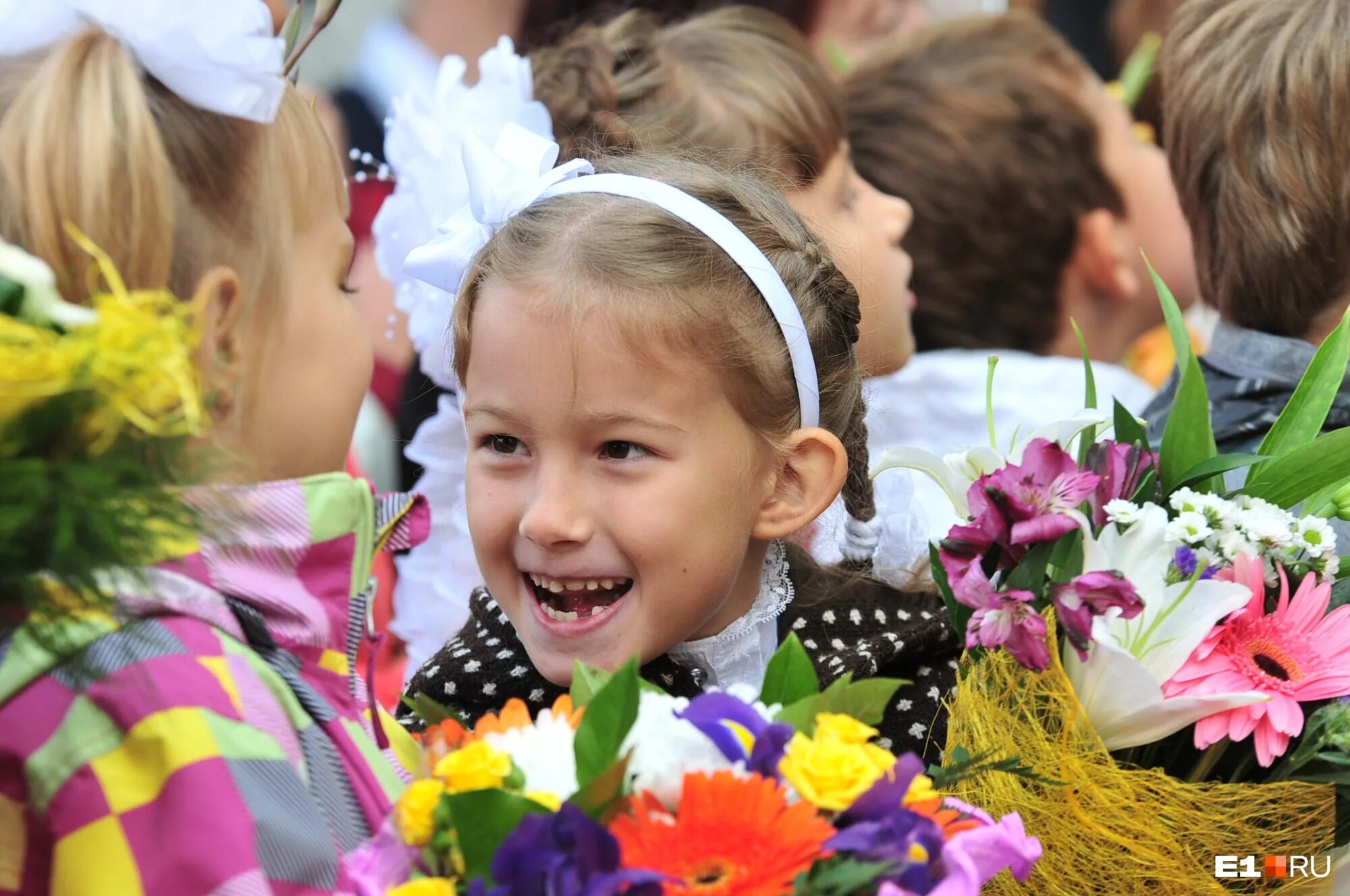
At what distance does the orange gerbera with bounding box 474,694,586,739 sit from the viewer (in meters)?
1.32

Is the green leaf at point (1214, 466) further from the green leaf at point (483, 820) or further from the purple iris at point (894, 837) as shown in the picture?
the green leaf at point (483, 820)

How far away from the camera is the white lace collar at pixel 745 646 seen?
1.89 m

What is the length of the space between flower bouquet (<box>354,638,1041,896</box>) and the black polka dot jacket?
0.58 metres

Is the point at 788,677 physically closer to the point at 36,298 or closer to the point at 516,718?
the point at 516,718

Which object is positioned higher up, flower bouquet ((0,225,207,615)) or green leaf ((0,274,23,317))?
green leaf ((0,274,23,317))

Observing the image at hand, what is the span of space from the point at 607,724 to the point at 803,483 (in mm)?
673

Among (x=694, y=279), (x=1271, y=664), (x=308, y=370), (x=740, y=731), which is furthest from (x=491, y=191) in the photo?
(x=1271, y=664)

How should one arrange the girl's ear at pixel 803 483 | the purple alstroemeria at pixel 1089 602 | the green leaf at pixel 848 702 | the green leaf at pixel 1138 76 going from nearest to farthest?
the green leaf at pixel 848 702
the purple alstroemeria at pixel 1089 602
the girl's ear at pixel 803 483
the green leaf at pixel 1138 76

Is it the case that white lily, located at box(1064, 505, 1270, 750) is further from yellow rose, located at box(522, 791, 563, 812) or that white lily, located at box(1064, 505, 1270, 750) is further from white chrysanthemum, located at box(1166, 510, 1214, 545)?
yellow rose, located at box(522, 791, 563, 812)

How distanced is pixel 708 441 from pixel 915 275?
6.48 ft

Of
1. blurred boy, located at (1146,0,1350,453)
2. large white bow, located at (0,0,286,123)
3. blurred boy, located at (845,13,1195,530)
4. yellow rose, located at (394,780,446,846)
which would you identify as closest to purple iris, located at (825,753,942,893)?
yellow rose, located at (394,780,446,846)

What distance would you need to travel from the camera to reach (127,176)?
1.30 m

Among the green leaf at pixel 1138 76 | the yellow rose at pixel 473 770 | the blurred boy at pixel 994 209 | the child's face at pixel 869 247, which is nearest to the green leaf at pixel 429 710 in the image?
the yellow rose at pixel 473 770

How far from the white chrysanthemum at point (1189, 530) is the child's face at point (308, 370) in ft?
3.02
